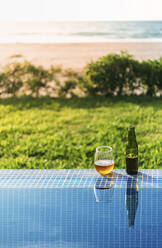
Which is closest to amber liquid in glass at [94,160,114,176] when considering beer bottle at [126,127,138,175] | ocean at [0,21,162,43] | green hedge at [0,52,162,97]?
beer bottle at [126,127,138,175]

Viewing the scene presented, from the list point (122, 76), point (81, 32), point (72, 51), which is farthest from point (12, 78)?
point (81, 32)

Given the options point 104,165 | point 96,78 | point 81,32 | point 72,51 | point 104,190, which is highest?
point 81,32

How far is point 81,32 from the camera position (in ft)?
75.5

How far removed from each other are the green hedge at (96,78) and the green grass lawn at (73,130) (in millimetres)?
223

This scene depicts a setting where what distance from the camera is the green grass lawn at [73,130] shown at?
3695mm

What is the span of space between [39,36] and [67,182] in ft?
73.5

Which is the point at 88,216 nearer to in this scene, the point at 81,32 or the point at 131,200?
the point at 131,200

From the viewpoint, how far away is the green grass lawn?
3.70 meters

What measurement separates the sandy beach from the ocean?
588 mm

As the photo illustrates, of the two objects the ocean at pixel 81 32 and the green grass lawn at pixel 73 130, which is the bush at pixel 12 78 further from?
the ocean at pixel 81 32

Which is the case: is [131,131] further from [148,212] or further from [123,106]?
[123,106]

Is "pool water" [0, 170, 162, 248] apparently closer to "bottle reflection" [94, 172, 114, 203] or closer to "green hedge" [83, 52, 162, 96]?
"bottle reflection" [94, 172, 114, 203]

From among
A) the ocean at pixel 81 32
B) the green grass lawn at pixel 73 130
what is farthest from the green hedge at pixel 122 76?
the ocean at pixel 81 32

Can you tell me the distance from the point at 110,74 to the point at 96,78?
0.28 metres
